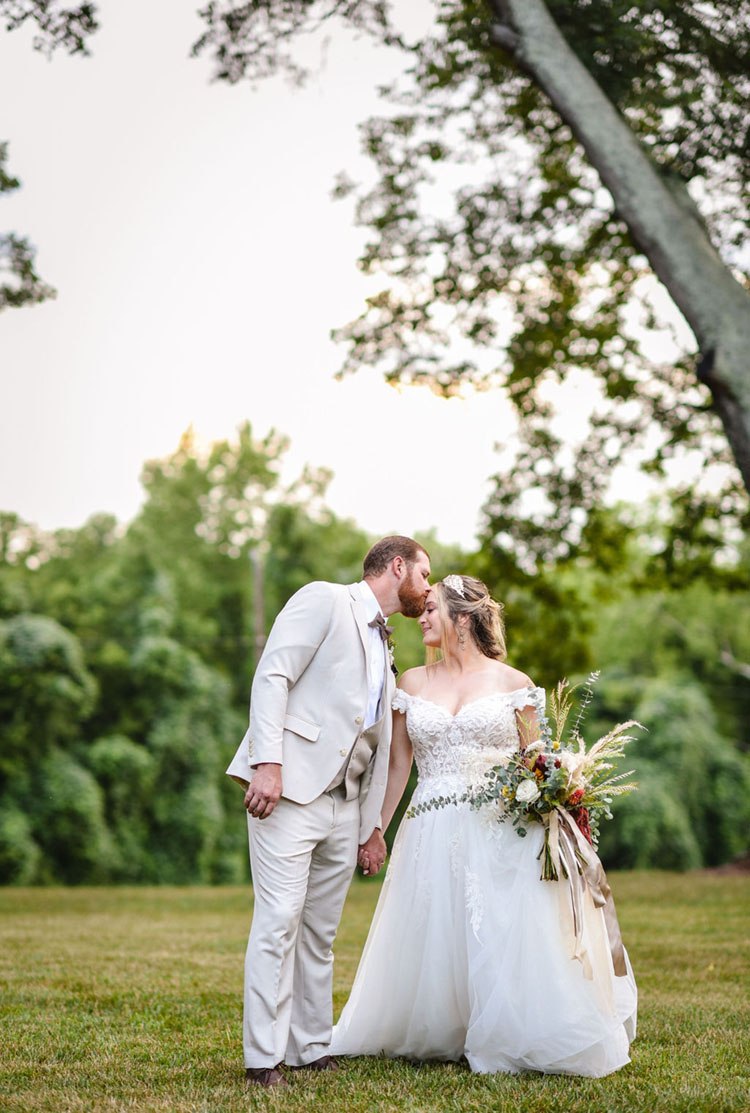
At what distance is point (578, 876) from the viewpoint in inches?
214

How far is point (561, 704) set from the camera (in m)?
5.89

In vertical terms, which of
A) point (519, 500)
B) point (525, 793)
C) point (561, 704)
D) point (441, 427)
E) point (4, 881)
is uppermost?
point (441, 427)

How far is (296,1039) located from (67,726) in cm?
2615

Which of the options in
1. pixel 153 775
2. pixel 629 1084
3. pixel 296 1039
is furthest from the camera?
pixel 153 775

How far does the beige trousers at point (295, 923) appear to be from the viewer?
16.7ft

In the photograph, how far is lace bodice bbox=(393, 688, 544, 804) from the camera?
5797 mm

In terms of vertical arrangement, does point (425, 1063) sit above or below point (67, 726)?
below

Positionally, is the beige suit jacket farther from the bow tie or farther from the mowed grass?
the mowed grass

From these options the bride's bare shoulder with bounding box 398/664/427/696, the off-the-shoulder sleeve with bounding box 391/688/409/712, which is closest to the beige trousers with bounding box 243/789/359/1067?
the off-the-shoulder sleeve with bounding box 391/688/409/712

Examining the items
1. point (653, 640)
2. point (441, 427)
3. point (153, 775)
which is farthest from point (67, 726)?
point (653, 640)

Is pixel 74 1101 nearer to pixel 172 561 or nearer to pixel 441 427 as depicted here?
pixel 441 427

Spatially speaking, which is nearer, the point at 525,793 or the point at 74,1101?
the point at 74,1101

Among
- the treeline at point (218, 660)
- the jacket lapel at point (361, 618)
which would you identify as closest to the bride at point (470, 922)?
the jacket lapel at point (361, 618)

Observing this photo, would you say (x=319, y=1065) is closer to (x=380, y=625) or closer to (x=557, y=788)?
(x=557, y=788)
